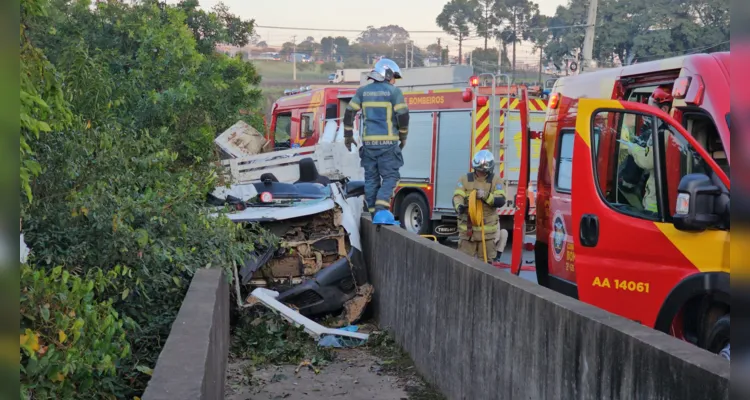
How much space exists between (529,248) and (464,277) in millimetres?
Result: 4210

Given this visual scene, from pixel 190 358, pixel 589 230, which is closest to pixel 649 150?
pixel 589 230

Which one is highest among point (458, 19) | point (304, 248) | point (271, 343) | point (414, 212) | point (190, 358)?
point (458, 19)

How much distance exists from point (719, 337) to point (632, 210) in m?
1.35

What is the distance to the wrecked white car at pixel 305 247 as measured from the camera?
927cm

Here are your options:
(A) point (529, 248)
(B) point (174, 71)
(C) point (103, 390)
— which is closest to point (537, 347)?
(C) point (103, 390)

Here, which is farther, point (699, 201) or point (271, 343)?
point (271, 343)

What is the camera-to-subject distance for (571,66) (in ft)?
35.3

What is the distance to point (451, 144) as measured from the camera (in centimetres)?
1708

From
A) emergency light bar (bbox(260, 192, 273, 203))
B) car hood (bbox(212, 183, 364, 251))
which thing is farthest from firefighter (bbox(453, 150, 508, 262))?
emergency light bar (bbox(260, 192, 273, 203))

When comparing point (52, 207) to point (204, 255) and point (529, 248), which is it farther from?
point (529, 248)

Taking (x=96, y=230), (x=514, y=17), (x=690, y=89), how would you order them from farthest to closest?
(x=514, y=17)
(x=690, y=89)
(x=96, y=230)

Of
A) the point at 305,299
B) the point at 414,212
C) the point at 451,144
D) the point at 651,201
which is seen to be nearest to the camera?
the point at 651,201

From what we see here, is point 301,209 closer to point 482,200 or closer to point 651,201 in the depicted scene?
point 482,200

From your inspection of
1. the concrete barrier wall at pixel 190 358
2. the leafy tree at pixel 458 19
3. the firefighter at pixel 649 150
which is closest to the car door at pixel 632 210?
the firefighter at pixel 649 150
